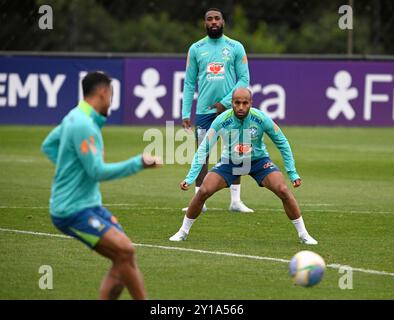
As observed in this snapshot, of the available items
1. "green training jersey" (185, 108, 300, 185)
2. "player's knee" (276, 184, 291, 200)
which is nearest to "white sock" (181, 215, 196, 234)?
"green training jersey" (185, 108, 300, 185)

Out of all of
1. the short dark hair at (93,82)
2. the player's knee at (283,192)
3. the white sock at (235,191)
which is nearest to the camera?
the short dark hair at (93,82)

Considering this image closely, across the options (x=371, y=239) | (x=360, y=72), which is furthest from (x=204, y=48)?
(x=360, y=72)

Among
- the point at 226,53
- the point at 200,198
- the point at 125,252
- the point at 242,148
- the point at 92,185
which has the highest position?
the point at 226,53

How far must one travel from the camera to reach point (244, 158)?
12086mm

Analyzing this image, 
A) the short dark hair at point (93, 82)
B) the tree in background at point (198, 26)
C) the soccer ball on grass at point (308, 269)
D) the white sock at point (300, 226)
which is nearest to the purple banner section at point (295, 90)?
the tree in background at point (198, 26)

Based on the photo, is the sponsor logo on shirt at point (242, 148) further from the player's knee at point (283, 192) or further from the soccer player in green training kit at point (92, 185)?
the soccer player in green training kit at point (92, 185)

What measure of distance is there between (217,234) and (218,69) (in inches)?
120

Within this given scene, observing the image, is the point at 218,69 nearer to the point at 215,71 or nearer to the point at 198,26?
the point at 215,71

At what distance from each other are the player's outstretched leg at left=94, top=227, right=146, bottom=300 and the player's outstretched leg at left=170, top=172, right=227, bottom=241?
152 inches

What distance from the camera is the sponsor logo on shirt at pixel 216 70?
48.3 feet

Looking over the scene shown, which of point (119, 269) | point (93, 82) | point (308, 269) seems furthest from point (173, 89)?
point (119, 269)

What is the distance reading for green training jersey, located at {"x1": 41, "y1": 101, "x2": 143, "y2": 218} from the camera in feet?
26.2

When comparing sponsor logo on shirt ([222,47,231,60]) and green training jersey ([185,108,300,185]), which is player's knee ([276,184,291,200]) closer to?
green training jersey ([185,108,300,185])
